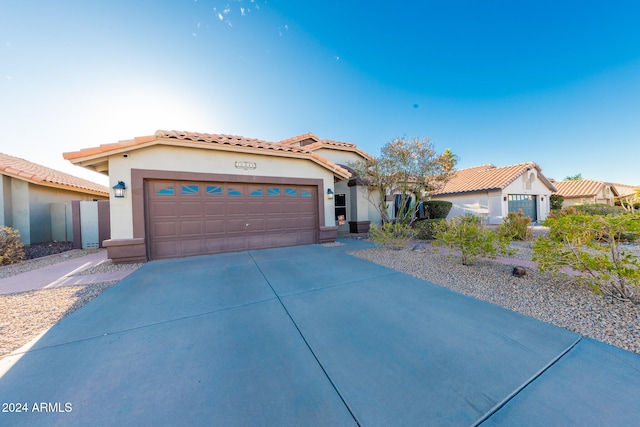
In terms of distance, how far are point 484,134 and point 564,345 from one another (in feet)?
61.4

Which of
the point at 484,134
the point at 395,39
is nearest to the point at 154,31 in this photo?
the point at 395,39

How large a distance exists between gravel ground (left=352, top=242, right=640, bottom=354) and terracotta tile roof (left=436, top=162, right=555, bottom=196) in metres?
12.3

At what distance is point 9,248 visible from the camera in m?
6.62

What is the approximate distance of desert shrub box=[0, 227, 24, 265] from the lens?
652cm

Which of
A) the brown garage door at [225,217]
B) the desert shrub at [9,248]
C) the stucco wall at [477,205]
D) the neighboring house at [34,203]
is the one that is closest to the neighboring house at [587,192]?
the stucco wall at [477,205]

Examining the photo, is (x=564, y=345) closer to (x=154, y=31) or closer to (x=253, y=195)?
(x=253, y=195)

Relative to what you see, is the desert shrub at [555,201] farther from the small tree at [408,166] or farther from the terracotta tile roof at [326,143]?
the small tree at [408,166]

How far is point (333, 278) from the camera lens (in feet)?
15.8

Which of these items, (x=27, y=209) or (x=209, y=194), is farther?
(x=27, y=209)

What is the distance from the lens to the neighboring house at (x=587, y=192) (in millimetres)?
23062

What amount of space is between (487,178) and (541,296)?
1810 cm

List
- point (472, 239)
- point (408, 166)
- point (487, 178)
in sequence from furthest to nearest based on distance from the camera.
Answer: point (487, 178) → point (408, 166) → point (472, 239)

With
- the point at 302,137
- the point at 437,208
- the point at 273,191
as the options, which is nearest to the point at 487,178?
the point at 437,208

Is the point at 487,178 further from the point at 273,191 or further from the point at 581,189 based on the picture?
the point at 273,191
